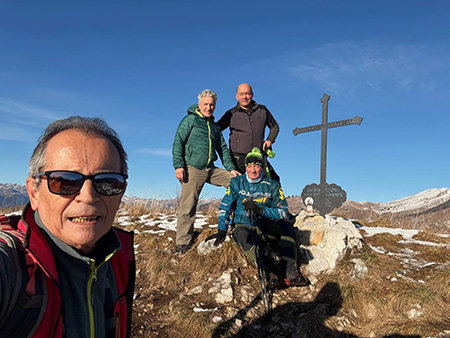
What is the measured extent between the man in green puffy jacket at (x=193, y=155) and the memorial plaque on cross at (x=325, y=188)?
11.7 feet

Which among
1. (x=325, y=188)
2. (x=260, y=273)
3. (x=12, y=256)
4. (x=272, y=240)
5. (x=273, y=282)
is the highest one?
(x=325, y=188)

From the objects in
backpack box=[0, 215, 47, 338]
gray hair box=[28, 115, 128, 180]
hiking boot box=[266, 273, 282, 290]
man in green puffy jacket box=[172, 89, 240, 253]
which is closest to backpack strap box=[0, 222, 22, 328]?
backpack box=[0, 215, 47, 338]

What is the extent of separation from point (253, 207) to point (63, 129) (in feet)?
13.5

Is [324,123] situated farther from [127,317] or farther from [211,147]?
[127,317]

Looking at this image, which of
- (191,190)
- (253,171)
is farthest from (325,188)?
(191,190)

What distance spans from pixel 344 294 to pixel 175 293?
2.76 meters

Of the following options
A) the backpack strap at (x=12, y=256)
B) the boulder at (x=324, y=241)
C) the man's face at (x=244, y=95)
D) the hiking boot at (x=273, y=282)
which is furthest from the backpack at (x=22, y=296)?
the man's face at (x=244, y=95)

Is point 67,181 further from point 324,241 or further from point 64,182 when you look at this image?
point 324,241

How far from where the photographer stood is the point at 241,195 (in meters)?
5.88

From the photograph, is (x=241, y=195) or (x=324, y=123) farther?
(x=324, y=123)

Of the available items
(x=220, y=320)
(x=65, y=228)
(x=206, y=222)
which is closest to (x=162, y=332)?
(x=220, y=320)

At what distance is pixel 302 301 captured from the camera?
15.6 ft

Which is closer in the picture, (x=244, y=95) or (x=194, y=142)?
(x=194, y=142)

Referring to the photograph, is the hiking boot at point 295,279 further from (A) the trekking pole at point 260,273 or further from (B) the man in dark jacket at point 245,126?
(B) the man in dark jacket at point 245,126
